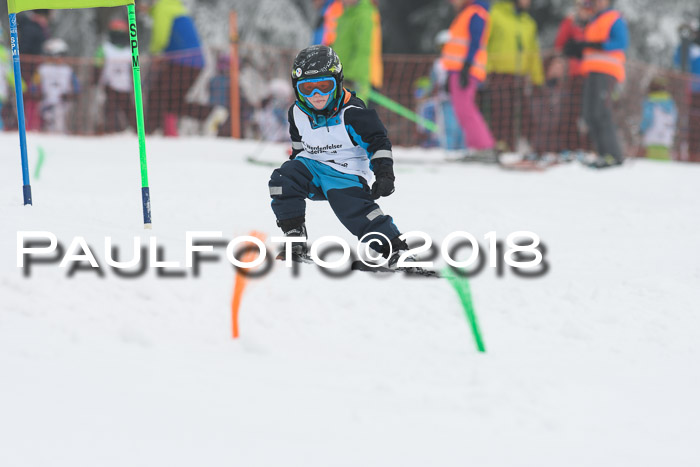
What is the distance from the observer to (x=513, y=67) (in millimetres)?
10625

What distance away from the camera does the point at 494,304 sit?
452 centimetres

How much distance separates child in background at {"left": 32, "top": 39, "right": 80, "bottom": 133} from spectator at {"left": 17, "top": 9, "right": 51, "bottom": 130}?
0.11 m

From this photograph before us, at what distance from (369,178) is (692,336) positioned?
1.77 m

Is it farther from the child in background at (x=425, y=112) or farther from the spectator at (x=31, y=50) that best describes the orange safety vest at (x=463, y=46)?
the spectator at (x=31, y=50)

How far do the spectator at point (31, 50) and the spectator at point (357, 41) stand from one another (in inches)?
205

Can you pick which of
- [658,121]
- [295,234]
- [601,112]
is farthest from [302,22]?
[295,234]

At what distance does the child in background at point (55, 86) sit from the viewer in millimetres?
12172

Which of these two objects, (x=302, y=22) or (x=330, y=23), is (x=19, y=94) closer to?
(x=330, y=23)

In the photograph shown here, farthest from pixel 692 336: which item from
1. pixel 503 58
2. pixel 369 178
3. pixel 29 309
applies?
pixel 503 58

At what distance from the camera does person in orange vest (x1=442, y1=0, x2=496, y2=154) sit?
9.21m

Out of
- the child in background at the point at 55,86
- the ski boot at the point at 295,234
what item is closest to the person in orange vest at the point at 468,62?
the ski boot at the point at 295,234

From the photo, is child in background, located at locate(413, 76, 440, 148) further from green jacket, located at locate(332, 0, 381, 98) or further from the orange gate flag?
the orange gate flag

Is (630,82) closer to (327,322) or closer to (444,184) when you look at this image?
(444,184)

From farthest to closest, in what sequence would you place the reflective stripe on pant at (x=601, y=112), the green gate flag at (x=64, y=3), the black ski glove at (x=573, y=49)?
the black ski glove at (x=573, y=49), the reflective stripe on pant at (x=601, y=112), the green gate flag at (x=64, y=3)
